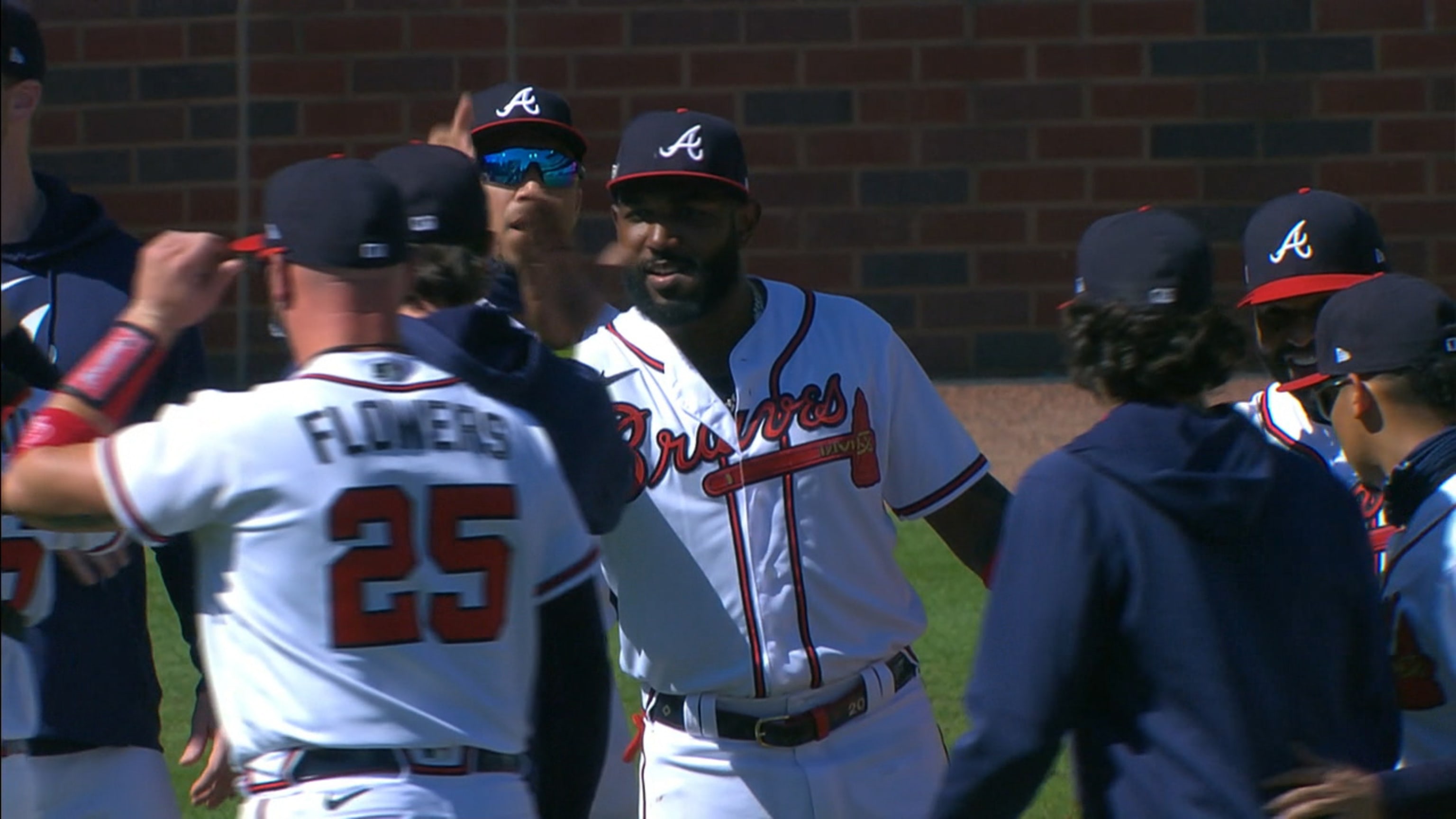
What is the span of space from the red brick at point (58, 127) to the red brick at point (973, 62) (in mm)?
4776

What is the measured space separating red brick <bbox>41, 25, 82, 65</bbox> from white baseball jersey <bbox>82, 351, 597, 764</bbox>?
9276mm

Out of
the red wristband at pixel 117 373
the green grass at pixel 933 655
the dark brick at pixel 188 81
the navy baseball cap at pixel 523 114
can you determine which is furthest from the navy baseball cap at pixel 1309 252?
the dark brick at pixel 188 81

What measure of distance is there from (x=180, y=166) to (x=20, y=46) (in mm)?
8330

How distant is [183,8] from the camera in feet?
37.6

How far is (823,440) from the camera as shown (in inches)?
153

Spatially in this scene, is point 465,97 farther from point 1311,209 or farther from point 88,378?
point 88,378

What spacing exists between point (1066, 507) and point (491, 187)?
228cm

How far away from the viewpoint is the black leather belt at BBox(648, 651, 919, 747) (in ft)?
12.5

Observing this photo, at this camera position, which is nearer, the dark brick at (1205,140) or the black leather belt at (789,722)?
the black leather belt at (789,722)

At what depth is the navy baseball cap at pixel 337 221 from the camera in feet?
9.55

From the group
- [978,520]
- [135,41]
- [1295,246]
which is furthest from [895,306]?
[978,520]

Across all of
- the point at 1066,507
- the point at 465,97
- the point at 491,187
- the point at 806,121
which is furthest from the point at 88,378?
the point at 806,121

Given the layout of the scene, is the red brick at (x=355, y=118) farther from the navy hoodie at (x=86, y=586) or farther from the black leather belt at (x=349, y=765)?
the black leather belt at (x=349, y=765)

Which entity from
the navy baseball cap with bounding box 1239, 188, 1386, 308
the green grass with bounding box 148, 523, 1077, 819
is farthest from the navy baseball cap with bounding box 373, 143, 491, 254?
the green grass with bounding box 148, 523, 1077, 819
